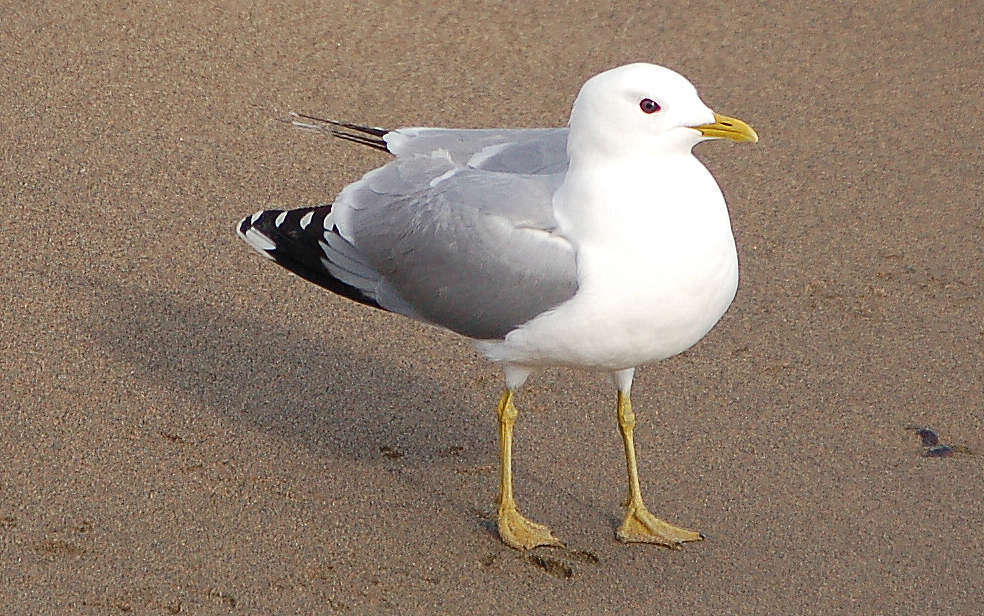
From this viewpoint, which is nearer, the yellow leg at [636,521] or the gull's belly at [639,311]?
the gull's belly at [639,311]

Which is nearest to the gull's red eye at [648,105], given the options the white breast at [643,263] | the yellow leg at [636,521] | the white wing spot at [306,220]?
the white breast at [643,263]

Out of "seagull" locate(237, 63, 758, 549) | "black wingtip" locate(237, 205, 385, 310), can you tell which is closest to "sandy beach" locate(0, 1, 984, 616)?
"seagull" locate(237, 63, 758, 549)

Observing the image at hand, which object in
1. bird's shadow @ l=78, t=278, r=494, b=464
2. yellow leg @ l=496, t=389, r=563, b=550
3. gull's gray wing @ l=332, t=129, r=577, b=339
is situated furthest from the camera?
bird's shadow @ l=78, t=278, r=494, b=464

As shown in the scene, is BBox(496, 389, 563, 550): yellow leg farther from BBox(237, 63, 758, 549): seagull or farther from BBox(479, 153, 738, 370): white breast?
BBox(479, 153, 738, 370): white breast

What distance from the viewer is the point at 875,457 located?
463 centimetres

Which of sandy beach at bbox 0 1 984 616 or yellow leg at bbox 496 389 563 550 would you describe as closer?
sandy beach at bbox 0 1 984 616

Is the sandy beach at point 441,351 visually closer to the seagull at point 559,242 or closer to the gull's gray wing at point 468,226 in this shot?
the seagull at point 559,242

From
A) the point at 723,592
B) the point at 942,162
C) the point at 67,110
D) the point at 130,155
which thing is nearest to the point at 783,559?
the point at 723,592

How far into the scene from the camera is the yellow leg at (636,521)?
168 inches

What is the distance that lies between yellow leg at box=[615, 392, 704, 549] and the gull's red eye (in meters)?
1.00

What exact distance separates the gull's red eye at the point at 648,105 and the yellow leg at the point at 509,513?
3.38ft

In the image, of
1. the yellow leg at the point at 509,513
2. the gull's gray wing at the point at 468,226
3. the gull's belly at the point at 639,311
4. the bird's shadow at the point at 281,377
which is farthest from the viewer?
the bird's shadow at the point at 281,377

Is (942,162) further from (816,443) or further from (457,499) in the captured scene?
(457,499)

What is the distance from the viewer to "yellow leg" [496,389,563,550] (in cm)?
425
